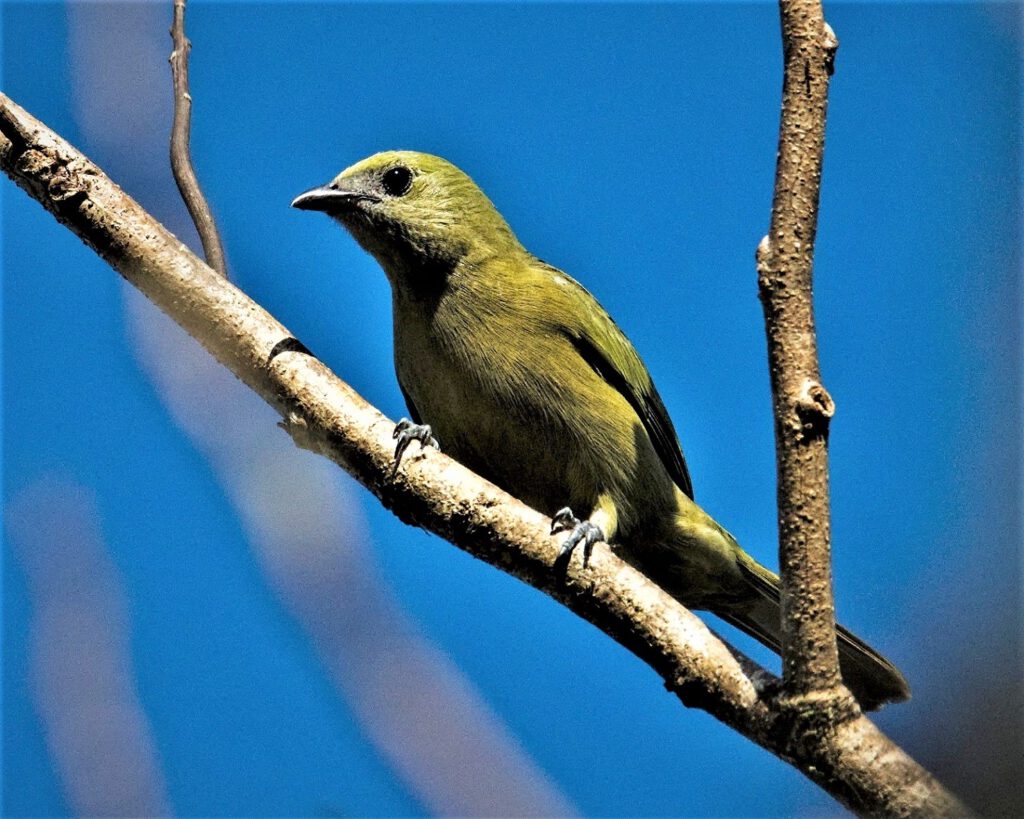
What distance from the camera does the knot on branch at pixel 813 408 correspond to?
2969mm

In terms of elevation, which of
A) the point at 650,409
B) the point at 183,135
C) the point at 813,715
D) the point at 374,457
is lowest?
the point at 813,715

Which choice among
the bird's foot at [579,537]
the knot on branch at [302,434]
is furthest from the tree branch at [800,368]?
the knot on branch at [302,434]

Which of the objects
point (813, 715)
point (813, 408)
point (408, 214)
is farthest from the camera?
point (408, 214)

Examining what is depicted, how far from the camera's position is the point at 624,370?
19.4ft

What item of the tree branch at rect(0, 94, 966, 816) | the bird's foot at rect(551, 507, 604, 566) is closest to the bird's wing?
the bird's foot at rect(551, 507, 604, 566)

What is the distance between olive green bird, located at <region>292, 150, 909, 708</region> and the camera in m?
5.42

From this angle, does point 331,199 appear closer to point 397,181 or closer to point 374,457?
point 397,181

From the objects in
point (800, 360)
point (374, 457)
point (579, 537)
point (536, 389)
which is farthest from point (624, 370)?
point (800, 360)

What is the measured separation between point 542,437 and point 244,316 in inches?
69.9

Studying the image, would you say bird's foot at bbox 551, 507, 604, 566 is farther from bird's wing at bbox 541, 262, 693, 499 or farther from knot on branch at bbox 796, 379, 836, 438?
bird's wing at bbox 541, 262, 693, 499

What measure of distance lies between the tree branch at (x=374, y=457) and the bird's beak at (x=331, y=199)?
2035 millimetres

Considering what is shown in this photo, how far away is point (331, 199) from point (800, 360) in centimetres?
357

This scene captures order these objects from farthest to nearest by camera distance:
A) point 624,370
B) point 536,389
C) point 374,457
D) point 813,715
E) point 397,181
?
point 397,181 → point 624,370 → point 536,389 → point 374,457 → point 813,715

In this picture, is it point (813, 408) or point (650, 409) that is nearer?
point (813, 408)
